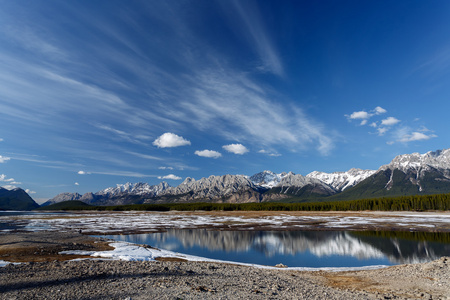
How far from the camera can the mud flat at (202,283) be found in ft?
47.0

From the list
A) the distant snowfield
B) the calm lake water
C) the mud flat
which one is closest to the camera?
the mud flat

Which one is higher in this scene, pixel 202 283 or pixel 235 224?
pixel 202 283

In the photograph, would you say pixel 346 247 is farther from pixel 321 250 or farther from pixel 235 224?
pixel 235 224

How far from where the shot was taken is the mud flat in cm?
1433

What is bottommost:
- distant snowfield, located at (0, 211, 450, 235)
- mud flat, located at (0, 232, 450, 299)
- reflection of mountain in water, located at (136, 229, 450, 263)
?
distant snowfield, located at (0, 211, 450, 235)

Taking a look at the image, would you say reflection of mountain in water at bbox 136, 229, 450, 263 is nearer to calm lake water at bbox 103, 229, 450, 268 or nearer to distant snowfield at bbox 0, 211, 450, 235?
calm lake water at bbox 103, 229, 450, 268

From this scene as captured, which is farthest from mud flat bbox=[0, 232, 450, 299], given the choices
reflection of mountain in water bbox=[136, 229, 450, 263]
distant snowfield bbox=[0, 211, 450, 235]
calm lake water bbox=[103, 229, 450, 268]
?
distant snowfield bbox=[0, 211, 450, 235]

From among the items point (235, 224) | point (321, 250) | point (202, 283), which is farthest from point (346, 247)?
point (235, 224)

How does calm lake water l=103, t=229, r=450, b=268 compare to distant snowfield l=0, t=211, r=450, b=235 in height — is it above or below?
above

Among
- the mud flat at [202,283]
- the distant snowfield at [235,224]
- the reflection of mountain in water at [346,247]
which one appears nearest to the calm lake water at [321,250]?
the reflection of mountain in water at [346,247]

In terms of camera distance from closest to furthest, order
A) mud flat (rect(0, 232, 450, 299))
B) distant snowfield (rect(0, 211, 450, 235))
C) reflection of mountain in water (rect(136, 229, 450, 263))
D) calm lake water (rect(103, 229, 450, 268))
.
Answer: mud flat (rect(0, 232, 450, 299)) < calm lake water (rect(103, 229, 450, 268)) < reflection of mountain in water (rect(136, 229, 450, 263)) < distant snowfield (rect(0, 211, 450, 235))

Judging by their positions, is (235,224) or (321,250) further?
(235,224)

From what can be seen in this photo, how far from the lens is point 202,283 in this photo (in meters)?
17.5

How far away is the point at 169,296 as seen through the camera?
45.9ft
